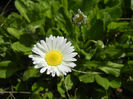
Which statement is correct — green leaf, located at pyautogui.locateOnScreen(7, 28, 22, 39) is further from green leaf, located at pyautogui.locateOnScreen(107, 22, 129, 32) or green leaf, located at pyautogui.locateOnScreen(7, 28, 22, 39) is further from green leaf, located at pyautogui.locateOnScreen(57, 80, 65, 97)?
green leaf, located at pyautogui.locateOnScreen(107, 22, 129, 32)

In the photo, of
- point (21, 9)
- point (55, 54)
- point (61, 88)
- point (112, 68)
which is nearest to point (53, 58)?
point (55, 54)

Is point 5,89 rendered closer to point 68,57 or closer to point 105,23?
point 68,57

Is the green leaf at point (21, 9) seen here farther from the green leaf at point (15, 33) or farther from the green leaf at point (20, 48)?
the green leaf at point (20, 48)

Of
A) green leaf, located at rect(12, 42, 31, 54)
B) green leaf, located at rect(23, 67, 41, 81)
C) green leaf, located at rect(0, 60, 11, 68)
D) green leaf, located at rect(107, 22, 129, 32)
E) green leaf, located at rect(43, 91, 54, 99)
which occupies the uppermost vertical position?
green leaf, located at rect(107, 22, 129, 32)

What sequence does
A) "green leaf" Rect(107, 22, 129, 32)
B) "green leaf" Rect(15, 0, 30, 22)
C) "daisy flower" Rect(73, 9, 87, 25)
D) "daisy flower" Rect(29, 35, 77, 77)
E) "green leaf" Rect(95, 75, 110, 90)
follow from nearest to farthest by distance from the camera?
"daisy flower" Rect(29, 35, 77, 77) < "green leaf" Rect(95, 75, 110, 90) < "daisy flower" Rect(73, 9, 87, 25) < "green leaf" Rect(107, 22, 129, 32) < "green leaf" Rect(15, 0, 30, 22)

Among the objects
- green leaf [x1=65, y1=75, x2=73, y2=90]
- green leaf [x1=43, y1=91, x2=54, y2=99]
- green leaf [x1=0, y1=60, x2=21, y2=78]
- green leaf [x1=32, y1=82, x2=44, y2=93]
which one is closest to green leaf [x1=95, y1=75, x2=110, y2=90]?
green leaf [x1=65, y1=75, x2=73, y2=90]

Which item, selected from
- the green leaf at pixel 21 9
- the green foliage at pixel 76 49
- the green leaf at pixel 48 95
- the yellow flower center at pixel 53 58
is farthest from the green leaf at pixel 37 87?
the green leaf at pixel 21 9

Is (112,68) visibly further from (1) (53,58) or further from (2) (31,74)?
(2) (31,74)
